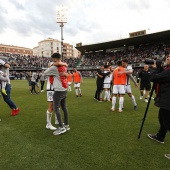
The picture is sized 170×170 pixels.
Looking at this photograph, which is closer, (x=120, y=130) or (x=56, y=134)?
(x=56, y=134)

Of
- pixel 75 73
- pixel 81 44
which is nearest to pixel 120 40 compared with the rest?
pixel 81 44

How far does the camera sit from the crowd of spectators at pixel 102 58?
140 ft

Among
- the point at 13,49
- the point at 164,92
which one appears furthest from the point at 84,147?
the point at 13,49

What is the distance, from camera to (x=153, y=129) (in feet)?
16.6

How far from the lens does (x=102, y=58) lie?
172 ft

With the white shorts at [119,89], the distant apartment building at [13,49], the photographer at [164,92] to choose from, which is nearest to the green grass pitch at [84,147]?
the photographer at [164,92]

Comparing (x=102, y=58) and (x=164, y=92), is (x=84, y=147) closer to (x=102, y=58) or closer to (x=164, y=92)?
(x=164, y=92)

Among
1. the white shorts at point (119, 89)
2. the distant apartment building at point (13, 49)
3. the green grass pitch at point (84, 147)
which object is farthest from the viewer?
the distant apartment building at point (13, 49)

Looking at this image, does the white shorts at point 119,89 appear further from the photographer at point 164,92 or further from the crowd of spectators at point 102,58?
the crowd of spectators at point 102,58

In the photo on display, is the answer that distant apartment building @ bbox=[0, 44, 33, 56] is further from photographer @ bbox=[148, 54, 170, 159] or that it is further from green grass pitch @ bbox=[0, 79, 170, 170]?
photographer @ bbox=[148, 54, 170, 159]

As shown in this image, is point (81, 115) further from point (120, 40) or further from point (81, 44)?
point (81, 44)

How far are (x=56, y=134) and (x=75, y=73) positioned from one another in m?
8.49

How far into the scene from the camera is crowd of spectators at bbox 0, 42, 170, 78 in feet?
140

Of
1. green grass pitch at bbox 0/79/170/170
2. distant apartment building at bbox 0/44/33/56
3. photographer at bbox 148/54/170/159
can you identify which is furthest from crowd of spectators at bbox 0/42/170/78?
distant apartment building at bbox 0/44/33/56
